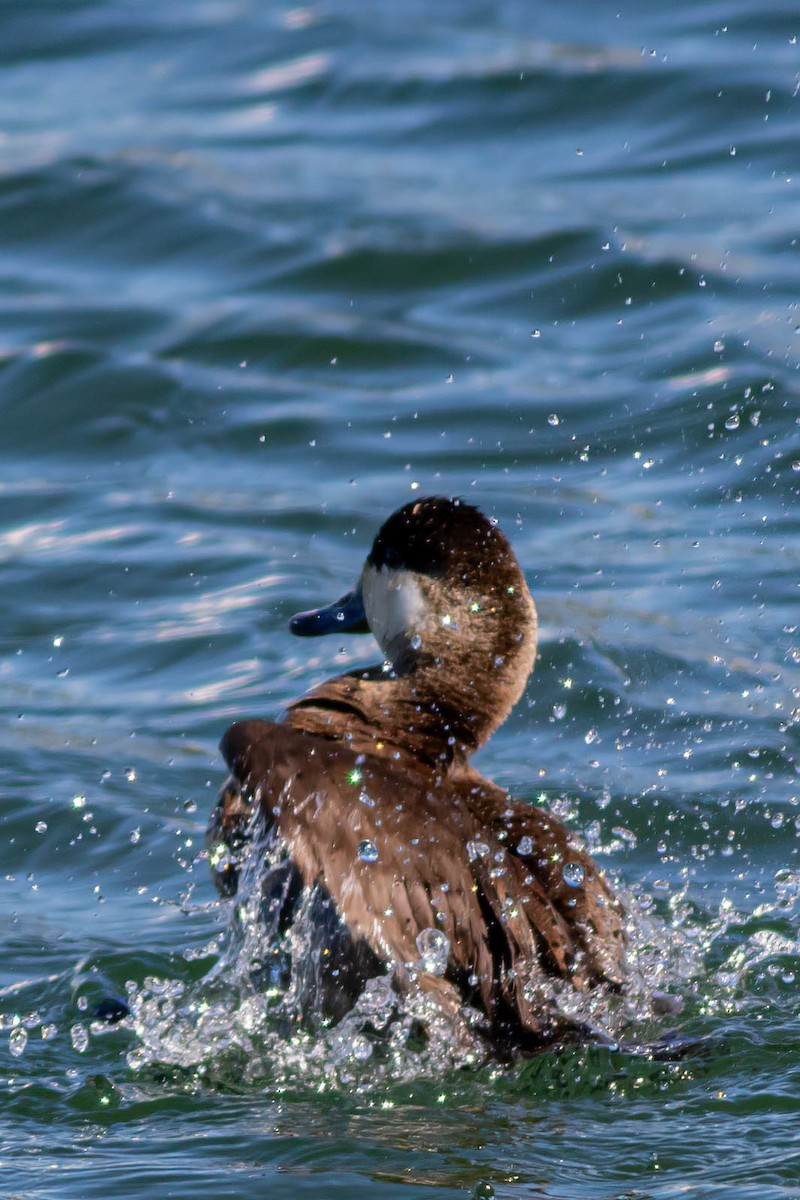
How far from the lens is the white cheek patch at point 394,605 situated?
4.81 meters

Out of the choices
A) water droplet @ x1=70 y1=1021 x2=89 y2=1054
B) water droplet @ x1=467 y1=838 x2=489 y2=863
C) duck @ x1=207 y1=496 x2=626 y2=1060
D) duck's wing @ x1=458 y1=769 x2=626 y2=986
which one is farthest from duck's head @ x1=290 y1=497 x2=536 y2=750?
water droplet @ x1=70 y1=1021 x2=89 y2=1054

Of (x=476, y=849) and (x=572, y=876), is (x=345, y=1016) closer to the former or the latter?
(x=476, y=849)

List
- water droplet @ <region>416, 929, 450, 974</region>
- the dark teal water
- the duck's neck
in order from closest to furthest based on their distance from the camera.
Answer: water droplet @ <region>416, 929, 450, 974</region>
the dark teal water
the duck's neck

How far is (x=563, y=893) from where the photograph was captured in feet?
13.7

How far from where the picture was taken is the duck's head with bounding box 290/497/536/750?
4660mm

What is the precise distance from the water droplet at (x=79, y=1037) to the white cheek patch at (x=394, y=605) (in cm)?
127

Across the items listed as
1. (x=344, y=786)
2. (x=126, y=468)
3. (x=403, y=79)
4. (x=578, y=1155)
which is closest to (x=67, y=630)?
(x=126, y=468)

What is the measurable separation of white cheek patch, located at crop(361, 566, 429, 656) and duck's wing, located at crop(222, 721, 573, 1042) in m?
0.77

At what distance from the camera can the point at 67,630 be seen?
300 inches

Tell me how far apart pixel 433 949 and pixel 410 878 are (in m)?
0.16

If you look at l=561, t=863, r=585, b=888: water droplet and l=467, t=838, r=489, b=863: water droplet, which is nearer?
l=467, t=838, r=489, b=863: water droplet

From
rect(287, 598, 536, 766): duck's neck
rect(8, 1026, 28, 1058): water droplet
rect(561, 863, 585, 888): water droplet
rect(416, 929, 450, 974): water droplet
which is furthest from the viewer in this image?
rect(8, 1026, 28, 1058): water droplet

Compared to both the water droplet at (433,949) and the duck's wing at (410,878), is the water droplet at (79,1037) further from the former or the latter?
the water droplet at (433,949)

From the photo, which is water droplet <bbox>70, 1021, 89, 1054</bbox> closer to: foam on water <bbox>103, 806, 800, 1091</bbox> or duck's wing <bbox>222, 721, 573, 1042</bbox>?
foam on water <bbox>103, 806, 800, 1091</bbox>
